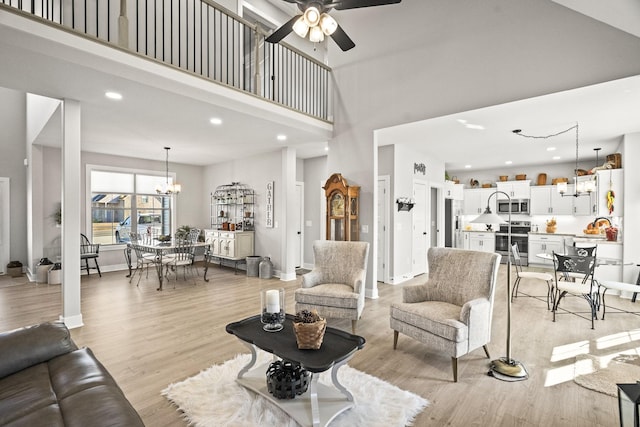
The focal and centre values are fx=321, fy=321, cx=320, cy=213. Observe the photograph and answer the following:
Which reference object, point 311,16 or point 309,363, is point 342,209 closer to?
point 311,16

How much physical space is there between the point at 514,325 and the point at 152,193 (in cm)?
814

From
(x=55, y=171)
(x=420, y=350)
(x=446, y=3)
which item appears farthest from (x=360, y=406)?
(x=55, y=171)

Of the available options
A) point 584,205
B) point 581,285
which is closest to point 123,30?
point 581,285

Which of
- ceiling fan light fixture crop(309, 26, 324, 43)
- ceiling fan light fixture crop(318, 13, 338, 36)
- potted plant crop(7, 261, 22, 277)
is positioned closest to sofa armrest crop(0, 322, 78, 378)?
ceiling fan light fixture crop(309, 26, 324, 43)

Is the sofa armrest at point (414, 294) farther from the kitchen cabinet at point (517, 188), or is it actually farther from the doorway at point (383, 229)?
the kitchen cabinet at point (517, 188)

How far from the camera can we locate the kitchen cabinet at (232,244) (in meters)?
7.10

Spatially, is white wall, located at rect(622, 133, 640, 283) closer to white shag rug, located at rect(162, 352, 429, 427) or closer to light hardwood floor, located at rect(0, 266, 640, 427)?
light hardwood floor, located at rect(0, 266, 640, 427)

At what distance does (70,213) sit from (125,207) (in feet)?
14.6

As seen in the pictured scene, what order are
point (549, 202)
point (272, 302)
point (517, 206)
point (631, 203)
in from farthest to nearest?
1. point (517, 206)
2. point (549, 202)
3. point (631, 203)
4. point (272, 302)

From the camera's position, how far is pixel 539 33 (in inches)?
141

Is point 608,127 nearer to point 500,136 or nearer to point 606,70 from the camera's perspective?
point 500,136

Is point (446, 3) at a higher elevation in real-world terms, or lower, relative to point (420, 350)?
higher

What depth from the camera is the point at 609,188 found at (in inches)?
217

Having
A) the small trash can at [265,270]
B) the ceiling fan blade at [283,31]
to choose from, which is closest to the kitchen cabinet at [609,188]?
the ceiling fan blade at [283,31]
